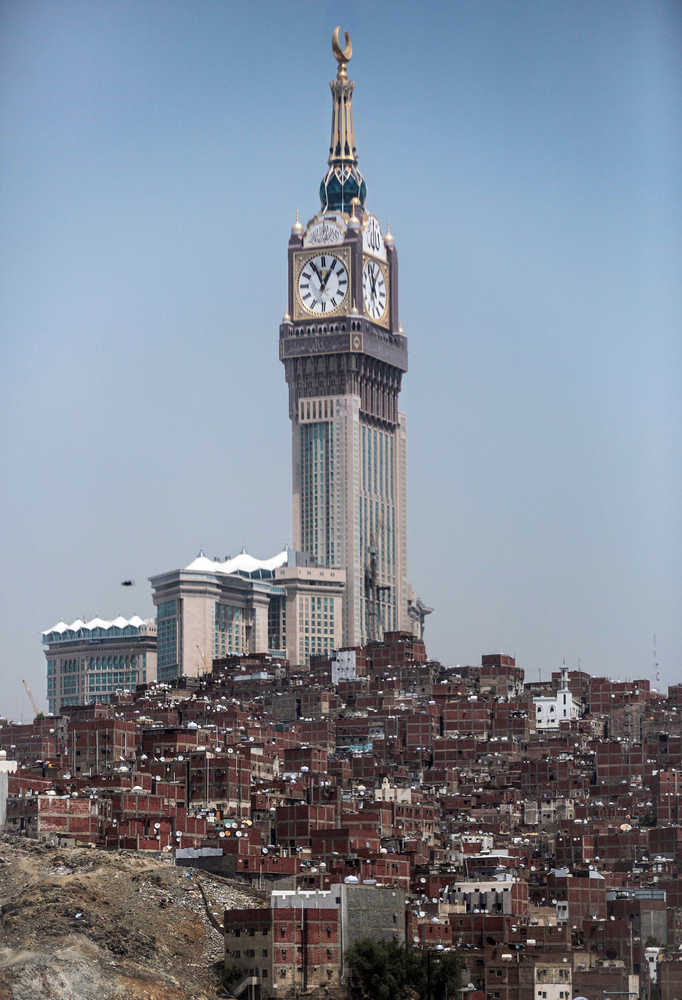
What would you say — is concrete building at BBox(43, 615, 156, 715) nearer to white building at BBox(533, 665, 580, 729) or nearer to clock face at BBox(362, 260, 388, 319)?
clock face at BBox(362, 260, 388, 319)

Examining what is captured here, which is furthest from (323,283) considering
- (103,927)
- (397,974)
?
(397,974)

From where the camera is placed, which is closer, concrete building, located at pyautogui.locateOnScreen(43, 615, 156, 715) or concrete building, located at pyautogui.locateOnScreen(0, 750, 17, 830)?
concrete building, located at pyautogui.locateOnScreen(0, 750, 17, 830)

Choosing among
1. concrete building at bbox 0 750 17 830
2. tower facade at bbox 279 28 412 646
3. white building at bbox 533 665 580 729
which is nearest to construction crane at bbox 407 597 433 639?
tower facade at bbox 279 28 412 646

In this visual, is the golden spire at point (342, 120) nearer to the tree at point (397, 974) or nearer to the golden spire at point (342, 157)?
the golden spire at point (342, 157)

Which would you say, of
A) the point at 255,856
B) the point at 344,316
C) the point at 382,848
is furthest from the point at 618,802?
the point at 344,316

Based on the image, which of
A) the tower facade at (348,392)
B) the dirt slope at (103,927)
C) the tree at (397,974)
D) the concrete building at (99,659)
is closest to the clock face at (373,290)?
the tower facade at (348,392)

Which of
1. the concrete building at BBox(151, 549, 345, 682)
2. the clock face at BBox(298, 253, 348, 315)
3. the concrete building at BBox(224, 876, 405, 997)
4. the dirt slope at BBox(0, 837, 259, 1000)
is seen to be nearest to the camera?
the dirt slope at BBox(0, 837, 259, 1000)
